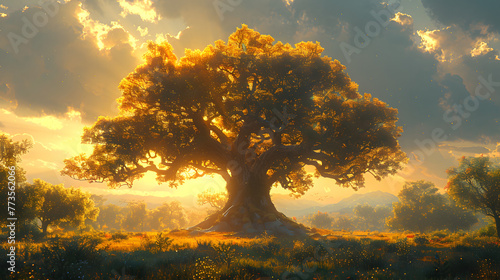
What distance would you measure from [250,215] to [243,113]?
11.7 meters

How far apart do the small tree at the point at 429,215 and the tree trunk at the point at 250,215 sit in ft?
191

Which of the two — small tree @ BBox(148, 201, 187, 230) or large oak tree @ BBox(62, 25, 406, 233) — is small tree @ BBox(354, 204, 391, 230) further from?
large oak tree @ BBox(62, 25, 406, 233)

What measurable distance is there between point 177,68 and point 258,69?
323 inches

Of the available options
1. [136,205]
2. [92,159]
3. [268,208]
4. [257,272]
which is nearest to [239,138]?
[268,208]

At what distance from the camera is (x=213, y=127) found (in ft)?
104

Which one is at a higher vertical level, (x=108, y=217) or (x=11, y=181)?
(x=11, y=181)

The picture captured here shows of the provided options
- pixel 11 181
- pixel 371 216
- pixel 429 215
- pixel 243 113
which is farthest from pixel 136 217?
pixel 371 216

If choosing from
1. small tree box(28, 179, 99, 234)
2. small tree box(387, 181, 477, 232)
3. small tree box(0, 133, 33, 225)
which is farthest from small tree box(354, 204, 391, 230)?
small tree box(0, 133, 33, 225)

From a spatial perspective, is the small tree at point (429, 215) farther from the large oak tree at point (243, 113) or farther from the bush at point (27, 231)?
the bush at point (27, 231)

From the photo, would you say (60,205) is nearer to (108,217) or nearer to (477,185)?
(477,185)

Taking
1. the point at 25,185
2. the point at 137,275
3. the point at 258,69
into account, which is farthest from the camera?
the point at 25,185

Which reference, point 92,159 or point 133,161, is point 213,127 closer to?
point 133,161

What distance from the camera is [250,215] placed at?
95.5ft

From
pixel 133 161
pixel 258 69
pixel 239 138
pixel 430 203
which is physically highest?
pixel 258 69
